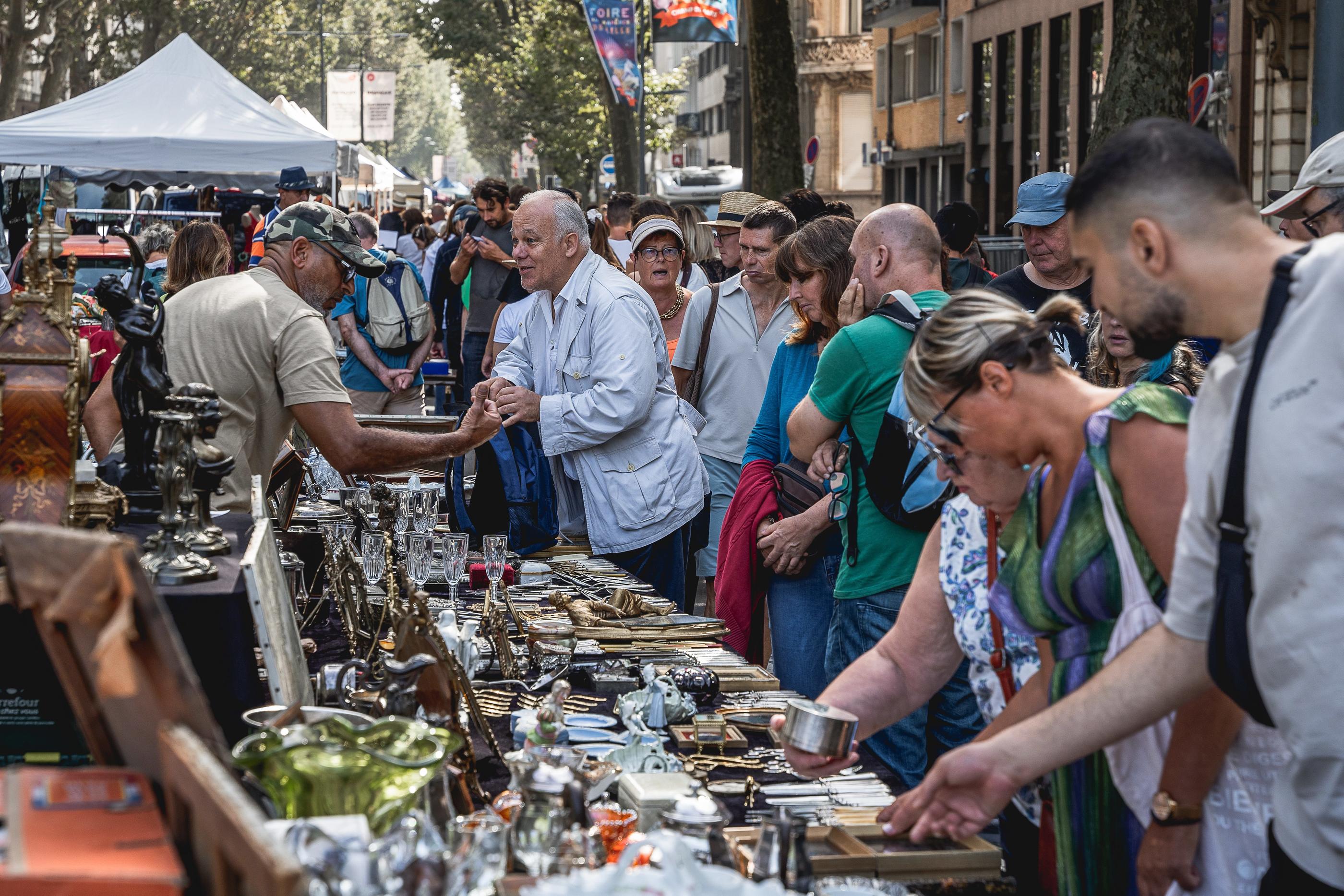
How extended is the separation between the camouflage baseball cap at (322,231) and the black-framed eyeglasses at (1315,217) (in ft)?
10.7

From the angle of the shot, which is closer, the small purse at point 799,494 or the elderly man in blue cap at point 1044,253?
the small purse at point 799,494

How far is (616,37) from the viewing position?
805 inches

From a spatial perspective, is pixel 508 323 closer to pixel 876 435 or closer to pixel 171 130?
pixel 876 435

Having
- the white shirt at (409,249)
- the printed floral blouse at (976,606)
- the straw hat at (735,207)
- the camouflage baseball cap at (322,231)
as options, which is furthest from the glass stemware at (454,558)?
the white shirt at (409,249)

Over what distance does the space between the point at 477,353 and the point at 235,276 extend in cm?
684

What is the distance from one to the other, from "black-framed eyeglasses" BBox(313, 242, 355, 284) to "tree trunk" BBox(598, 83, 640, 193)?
22081mm

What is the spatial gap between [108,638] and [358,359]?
28.4 feet

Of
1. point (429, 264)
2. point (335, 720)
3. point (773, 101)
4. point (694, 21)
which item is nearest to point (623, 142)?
point (694, 21)

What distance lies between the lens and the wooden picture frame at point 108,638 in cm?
162

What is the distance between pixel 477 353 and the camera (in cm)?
1102

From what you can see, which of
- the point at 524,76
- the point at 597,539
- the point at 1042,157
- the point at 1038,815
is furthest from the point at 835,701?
the point at 524,76

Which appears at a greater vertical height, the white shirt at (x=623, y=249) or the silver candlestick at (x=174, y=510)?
the white shirt at (x=623, y=249)

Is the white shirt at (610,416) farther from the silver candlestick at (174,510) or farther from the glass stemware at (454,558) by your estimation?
the silver candlestick at (174,510)

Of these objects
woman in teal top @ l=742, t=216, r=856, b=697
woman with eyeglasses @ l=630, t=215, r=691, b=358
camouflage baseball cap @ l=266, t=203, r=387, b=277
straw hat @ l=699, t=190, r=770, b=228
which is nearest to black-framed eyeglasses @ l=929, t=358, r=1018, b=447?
woman in teal top @ l=742, t=216, r=856, b=697
